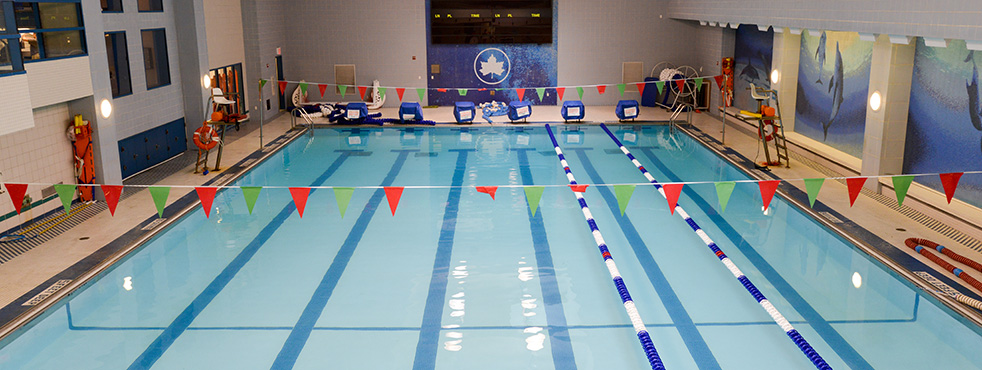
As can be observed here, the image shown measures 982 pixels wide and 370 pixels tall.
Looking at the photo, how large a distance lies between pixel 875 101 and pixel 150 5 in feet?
36.7

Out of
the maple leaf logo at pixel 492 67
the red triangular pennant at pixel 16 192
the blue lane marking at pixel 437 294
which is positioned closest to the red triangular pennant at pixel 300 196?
the blue lane marking at pixel 437 294

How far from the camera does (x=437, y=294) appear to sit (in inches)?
279

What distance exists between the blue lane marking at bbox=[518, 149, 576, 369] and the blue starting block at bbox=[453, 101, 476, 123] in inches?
285

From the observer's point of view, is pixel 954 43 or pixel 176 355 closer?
pixel 176 355

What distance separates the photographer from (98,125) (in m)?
9.88

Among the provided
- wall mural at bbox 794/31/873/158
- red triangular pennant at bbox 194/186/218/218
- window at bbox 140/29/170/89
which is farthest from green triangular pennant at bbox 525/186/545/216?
window at bbox 140/29/170/89

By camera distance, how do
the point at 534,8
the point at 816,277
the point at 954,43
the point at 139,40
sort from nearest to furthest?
1. the point at 816,277
2. the point at 954,43
3. the point at 139,40
4. the point at 534,8

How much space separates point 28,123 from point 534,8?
1355 cm

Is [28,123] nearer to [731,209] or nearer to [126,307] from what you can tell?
[126,307]

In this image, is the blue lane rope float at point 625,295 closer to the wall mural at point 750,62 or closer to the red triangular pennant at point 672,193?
the red triangular pennant at point 672,193

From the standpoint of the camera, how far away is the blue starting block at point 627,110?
55.2 feet

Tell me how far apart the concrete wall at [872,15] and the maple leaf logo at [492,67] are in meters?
6.85

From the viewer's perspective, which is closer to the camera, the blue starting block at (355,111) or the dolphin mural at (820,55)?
the dolphin mural at (820,55)

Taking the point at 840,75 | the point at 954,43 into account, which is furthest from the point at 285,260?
the point at 840,75
